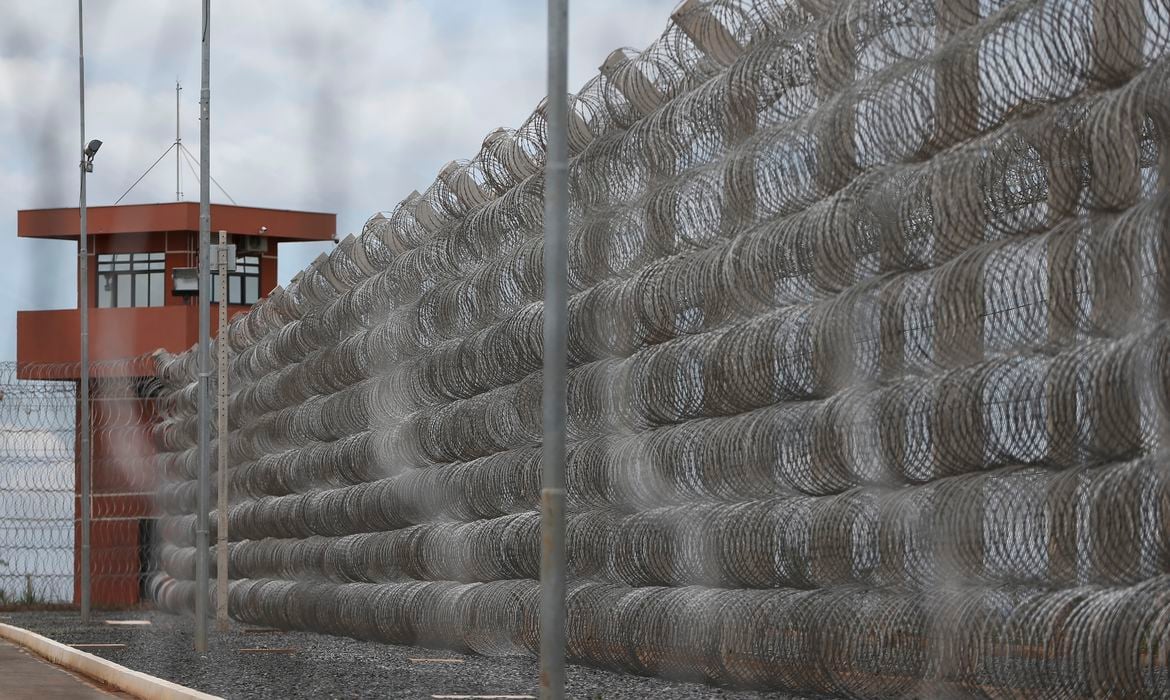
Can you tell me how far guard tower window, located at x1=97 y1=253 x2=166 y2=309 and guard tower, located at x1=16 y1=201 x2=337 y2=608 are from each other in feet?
0.08

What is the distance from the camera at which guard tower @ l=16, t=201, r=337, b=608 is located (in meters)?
32.3

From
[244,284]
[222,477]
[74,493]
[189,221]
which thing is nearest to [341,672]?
[222,477]

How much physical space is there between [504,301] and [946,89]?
7.24 m

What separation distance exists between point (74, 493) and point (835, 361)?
2403cm

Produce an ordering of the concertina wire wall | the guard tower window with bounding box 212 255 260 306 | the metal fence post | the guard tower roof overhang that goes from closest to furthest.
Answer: the concertina wire wall
the metal fence post
the guard tower roof overhang
the guard tower window with bounding box 212 255 260 306

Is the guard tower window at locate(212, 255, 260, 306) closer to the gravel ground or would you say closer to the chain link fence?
the chain link fence

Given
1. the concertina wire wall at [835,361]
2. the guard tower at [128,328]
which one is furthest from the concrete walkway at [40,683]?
the guard tower at [128,328]

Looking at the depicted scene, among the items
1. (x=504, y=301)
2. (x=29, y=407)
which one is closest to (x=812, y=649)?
(x=504, y=301)

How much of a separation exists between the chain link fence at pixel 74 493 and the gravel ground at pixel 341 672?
9444mm

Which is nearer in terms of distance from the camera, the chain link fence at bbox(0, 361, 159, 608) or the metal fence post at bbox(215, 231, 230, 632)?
the metal fence post at bbox(215, 231, 230, 632)

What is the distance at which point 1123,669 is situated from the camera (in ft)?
22.6

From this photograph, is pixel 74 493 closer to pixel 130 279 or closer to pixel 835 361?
pixel 130 279

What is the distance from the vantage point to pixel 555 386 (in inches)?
317

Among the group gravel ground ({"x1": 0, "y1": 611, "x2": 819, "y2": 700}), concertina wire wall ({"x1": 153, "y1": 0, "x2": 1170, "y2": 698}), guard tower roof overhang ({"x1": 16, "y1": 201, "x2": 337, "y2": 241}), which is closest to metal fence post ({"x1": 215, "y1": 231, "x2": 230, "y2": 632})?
gravel ground ({"x1": 0, "y1": 611, "x2": 819, "y2": 700})
